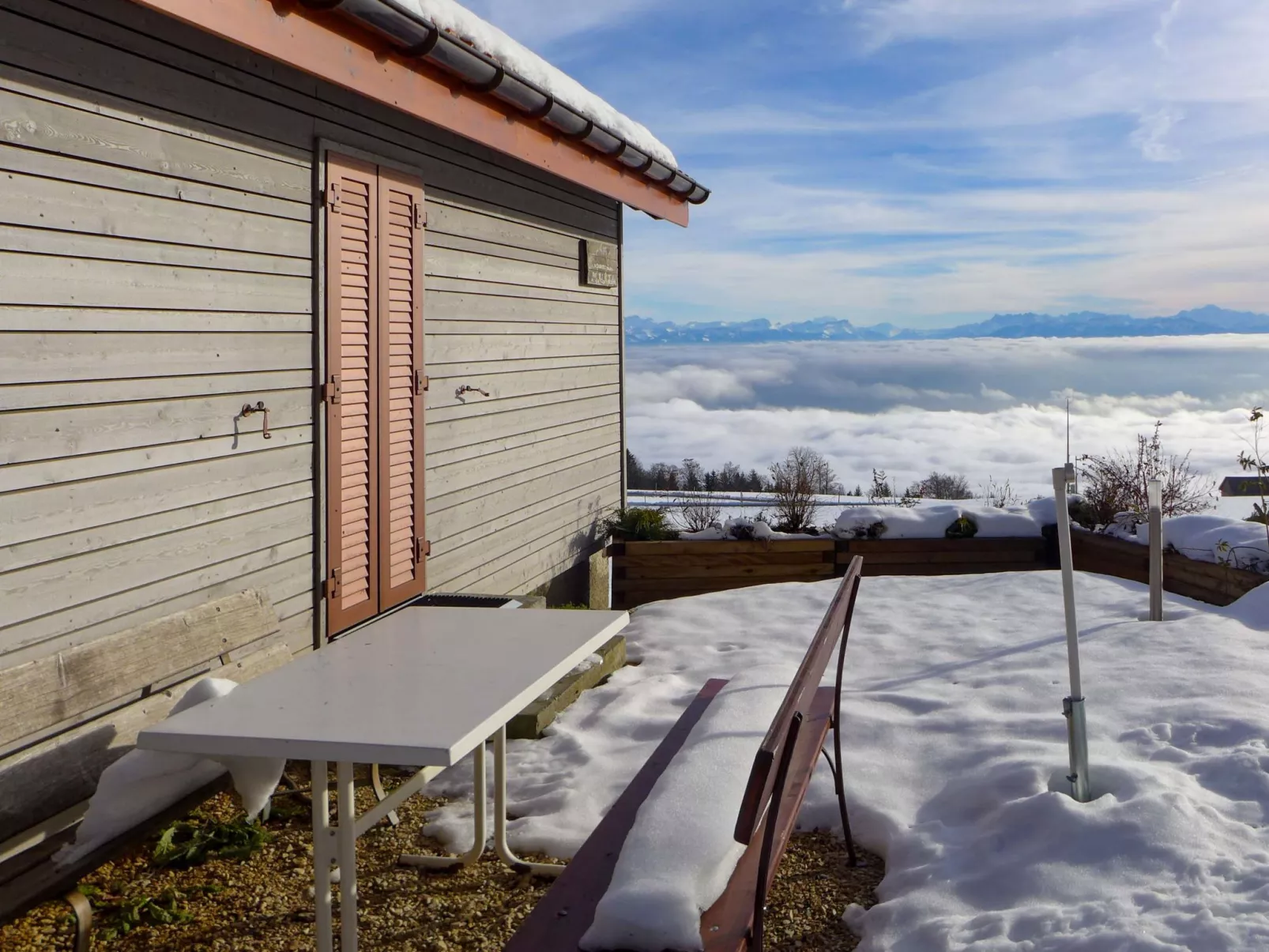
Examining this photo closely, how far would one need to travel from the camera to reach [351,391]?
17.7ft

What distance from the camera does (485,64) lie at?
5426 millimetres

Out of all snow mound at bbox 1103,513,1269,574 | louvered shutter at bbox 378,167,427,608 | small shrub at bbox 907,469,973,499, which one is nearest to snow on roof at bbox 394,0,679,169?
louvered shutter at bbox 378,167,427,608

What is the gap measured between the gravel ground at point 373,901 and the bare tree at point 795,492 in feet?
18.8

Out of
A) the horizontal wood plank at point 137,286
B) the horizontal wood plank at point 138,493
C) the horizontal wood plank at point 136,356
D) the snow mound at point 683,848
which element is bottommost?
the snow mound at point 683,848

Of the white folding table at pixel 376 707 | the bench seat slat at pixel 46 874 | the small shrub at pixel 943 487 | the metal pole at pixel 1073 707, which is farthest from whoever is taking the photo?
the small shrub at pixel 943 487

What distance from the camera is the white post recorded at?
20.7 feet

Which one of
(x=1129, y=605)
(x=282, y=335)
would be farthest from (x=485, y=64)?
(x=1129, y=605)

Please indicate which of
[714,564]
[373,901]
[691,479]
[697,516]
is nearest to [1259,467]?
[714,564]

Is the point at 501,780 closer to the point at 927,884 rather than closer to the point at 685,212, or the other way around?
the point at 927,884

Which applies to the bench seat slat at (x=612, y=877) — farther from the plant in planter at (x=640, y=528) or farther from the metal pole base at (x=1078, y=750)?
the plant in planter at (x=640, y=528)

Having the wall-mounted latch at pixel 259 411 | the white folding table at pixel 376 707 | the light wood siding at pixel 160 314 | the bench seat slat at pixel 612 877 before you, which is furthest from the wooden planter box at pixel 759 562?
the bench seat slat at pixel 612 877

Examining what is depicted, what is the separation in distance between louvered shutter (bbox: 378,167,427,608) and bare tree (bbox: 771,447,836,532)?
14.5 ft

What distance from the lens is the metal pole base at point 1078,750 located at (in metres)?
3.87

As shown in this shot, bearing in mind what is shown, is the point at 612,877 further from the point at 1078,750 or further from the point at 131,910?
the point at 1078,750
